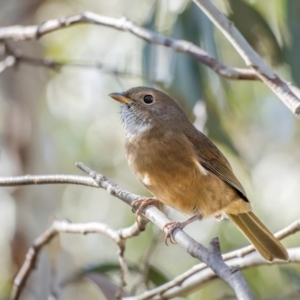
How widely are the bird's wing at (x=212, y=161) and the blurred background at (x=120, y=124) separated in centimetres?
56

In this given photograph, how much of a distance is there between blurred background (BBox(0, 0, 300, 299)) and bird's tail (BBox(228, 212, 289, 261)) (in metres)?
0.46

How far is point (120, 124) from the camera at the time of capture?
18.7ft

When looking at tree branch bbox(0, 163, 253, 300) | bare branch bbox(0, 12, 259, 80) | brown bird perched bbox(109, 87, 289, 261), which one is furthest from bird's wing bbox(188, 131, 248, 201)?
tree branch bbox(0, 163, 253, 300)

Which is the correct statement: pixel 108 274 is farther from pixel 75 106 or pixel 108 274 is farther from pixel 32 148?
pixel 75 106

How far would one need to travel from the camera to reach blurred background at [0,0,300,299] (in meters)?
5.22

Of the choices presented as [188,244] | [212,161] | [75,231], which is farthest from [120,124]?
[188,244]

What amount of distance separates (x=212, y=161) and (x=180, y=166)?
1.51 feet

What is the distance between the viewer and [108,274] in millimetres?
4988

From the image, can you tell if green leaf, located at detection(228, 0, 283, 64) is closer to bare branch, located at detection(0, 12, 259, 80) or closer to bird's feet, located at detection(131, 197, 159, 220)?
bare branch, located at detection(0, 12, 259, 80)

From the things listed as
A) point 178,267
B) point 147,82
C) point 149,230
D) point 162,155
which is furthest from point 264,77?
point 178,267

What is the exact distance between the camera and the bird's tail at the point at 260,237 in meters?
4.05

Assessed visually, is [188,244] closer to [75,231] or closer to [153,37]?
[75,231]

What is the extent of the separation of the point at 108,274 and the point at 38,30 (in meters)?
1.88

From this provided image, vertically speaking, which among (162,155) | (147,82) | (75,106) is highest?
(75,106)
